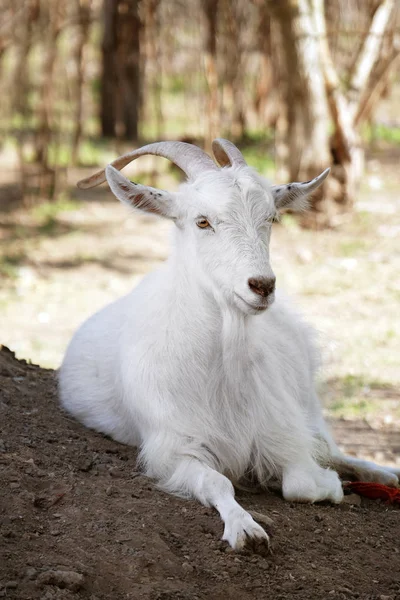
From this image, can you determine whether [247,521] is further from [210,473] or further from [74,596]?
[74,596]

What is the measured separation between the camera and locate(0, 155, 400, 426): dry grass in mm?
7324

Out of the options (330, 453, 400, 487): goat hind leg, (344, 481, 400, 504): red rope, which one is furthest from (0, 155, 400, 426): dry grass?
(344, 481, 400, 504): red rope

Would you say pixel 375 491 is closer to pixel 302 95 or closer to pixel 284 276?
pixel 284 276

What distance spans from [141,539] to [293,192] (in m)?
1.92

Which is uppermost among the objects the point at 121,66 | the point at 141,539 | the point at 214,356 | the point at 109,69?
the point at 109,69

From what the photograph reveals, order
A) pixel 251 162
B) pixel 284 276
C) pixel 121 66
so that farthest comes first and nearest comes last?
pixel 251 162
pixel 121 66
pixel 284 276

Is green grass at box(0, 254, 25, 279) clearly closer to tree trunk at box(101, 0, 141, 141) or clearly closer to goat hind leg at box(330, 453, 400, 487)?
tree trunk at box(101, 0, 141, 141)

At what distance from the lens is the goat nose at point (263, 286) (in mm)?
3867

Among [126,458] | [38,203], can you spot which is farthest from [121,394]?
[38,203]

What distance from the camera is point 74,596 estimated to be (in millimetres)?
3135

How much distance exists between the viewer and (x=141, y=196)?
436 centimetres

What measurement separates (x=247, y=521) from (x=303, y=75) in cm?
814

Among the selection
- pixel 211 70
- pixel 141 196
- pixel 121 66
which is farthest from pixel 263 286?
pixel 121 66

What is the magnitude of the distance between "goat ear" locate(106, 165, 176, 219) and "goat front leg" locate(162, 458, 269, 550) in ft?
3.89
